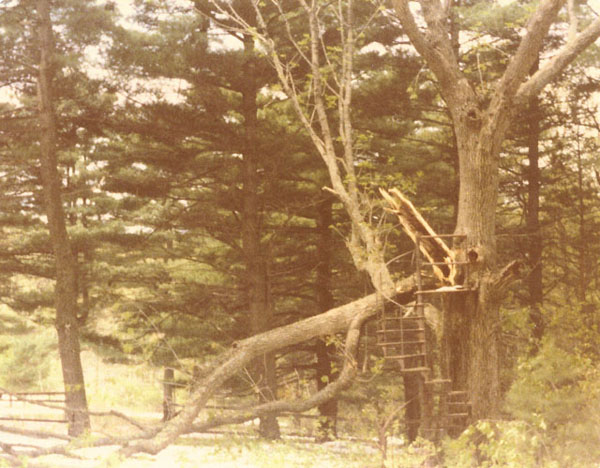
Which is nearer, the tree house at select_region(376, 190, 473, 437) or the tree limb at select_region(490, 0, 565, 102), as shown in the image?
the tree house at select_region(376, 190, 473, 437)

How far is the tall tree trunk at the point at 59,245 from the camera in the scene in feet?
49.5

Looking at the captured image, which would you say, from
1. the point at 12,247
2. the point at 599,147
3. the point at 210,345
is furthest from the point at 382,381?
the point at 12,247

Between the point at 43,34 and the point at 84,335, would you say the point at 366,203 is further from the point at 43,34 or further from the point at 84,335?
the point at 84,335

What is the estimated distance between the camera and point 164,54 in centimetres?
1466

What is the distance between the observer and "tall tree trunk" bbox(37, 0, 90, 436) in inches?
594

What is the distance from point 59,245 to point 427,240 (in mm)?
8848

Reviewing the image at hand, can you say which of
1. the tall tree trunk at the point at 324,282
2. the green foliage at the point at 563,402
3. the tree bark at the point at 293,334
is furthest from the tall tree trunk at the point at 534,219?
the tree bark at the point at 293,334

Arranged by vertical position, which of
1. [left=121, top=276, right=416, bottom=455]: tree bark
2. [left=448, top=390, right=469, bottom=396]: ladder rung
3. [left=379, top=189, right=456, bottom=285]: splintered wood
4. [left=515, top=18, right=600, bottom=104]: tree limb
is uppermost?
[left=515, top=18, right=600, bottom=104]: tree limb

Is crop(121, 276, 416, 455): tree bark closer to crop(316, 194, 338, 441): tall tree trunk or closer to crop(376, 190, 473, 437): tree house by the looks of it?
crop(376, 190, 473, 437): tree house

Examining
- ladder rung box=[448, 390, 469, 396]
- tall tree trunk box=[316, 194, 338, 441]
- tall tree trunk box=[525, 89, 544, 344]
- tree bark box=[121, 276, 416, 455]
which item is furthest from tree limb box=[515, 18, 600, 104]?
tall tree trunk box=[316, 194, 338, 441]

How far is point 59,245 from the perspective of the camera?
1516cm

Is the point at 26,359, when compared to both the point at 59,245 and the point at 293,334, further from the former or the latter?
the point at 293,334

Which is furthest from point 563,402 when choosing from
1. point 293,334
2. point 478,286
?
point 293,334

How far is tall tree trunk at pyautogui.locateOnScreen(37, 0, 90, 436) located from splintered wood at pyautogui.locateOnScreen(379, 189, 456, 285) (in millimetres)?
8326
